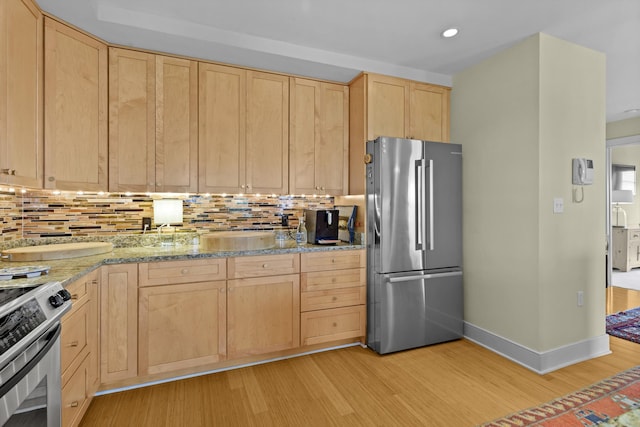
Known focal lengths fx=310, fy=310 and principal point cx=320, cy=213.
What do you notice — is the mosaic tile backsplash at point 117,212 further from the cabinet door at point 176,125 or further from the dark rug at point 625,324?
the dark rug at point 625,324

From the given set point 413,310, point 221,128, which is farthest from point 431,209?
point 221,128

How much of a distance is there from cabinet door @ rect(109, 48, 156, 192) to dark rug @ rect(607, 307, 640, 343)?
4.46m

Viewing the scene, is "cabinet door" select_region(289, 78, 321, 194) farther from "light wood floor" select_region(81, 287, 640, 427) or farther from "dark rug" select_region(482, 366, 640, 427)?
"dark rug" select_region(482, 366, 640, 427)

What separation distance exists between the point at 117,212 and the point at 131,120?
76 centimetres

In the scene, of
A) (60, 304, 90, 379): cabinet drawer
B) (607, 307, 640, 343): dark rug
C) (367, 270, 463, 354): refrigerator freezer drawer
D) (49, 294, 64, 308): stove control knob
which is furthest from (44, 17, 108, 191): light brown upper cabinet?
(607, 307, 640, 343): dark rug

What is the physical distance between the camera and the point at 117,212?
100.0 inches

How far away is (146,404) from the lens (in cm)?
197

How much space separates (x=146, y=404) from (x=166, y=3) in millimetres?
2575

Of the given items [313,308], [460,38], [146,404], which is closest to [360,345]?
[313,308]

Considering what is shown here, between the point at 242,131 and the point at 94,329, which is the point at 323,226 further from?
the point at 94,329

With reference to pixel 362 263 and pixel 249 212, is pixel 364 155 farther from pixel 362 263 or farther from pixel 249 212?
pixel 249 212

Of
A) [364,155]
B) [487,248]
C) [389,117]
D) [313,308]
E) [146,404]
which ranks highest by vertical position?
[389,117]

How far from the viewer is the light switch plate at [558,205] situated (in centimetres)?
243

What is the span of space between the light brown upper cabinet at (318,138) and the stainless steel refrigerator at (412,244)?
373mm
